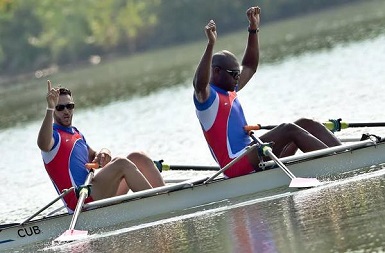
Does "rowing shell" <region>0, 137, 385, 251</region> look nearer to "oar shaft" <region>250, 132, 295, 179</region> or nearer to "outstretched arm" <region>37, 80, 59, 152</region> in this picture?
"oar shaft" <region>250, 132, 295, 179</region>

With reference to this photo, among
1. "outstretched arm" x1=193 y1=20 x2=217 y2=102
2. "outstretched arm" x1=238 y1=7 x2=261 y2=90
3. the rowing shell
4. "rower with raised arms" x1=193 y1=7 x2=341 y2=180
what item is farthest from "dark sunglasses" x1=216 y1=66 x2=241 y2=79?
the rowing shell

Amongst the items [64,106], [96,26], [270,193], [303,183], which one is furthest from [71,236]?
[96,26]

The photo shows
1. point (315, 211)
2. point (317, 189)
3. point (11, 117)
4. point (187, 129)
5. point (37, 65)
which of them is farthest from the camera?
point (37, 65)

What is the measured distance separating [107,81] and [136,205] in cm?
4771

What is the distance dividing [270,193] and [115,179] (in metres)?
2.08

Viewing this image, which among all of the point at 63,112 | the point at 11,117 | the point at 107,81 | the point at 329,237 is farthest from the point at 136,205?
the point at 107,81

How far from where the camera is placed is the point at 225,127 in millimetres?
15430

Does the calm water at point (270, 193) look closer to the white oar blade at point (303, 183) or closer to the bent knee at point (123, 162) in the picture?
the white oar blade at point (303, 183)

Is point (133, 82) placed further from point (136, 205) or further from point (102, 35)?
point (102, 35)

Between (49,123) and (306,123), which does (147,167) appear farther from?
(306,123)

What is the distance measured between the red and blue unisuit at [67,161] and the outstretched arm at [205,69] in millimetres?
1826

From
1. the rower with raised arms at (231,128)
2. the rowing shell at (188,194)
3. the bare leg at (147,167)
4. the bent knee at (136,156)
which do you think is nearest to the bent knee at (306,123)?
the rower with raised arms at (231,128)

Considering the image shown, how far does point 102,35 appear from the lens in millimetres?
124625

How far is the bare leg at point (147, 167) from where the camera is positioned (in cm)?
1581
